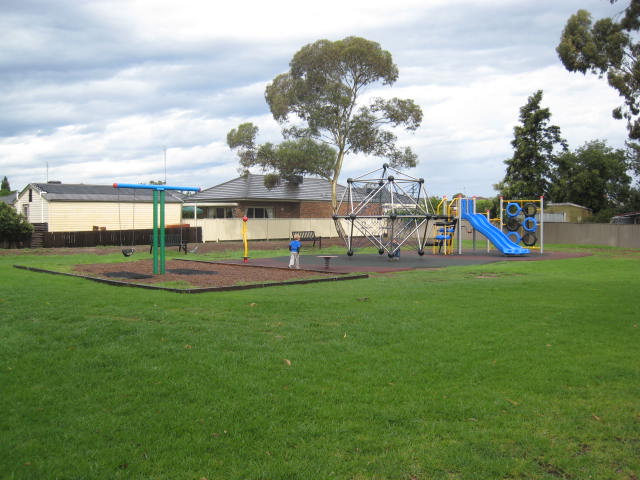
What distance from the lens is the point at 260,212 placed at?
46.8 metres

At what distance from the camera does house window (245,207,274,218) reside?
46.0m

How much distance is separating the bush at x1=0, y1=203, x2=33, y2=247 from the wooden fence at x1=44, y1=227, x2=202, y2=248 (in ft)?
3.55

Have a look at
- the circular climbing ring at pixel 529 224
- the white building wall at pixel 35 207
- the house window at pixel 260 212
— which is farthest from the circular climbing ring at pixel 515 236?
the white building wall at pixel 35 207

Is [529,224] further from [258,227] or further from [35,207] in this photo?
[35,207]

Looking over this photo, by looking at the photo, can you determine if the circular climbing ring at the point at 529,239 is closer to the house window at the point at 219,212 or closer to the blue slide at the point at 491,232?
the blue slide at the point at 491,232

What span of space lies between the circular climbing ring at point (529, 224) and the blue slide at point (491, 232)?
2.98m

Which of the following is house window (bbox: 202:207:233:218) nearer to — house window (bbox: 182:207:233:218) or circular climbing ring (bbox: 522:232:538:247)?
house window (bbox: 182:207:233:218)

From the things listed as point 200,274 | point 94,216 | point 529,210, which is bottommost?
point 200,274

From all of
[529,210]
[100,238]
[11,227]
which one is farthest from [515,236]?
[11,227]

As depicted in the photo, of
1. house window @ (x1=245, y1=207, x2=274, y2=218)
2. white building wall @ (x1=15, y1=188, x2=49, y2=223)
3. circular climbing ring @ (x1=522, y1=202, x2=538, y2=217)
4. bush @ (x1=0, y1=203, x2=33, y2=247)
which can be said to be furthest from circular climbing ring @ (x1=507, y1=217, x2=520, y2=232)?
white building wall @ (x1=15, y1=188, x2=49, y2=223)

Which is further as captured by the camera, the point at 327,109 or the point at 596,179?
the point at 596,179

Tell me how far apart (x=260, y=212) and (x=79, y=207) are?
590 inches

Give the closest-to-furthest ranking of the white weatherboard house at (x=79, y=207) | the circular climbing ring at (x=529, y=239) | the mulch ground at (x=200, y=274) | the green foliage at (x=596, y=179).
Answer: the mulch ground at (x=200, y=274)
the circular climbing ring at (x=529, y=239)
the white weatherboard house at (x=79, y=207)
the green foliage at (x=596, y=179)

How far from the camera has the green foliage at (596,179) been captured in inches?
1973
